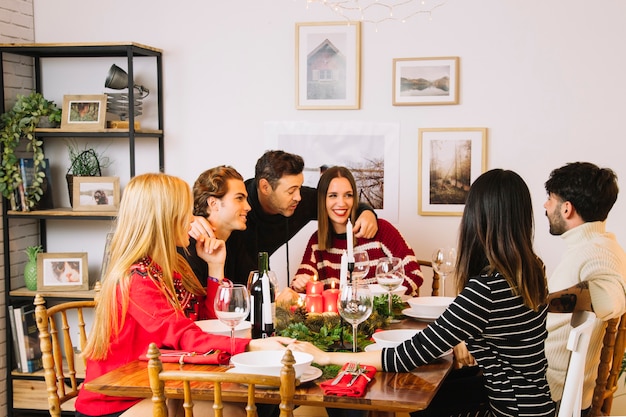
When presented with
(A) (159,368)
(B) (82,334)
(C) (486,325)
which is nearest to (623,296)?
(C) (486,325)

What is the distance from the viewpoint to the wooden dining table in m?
1.95

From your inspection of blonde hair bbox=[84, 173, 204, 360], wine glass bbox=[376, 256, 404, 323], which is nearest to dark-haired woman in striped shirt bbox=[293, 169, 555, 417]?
blonde hair bbox=[84, 173, 204, 360]

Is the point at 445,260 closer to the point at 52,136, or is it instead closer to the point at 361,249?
the point at 361,249

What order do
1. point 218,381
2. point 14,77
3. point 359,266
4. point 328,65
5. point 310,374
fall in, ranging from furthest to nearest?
point 14,77
point 328,65
point 359,266
point 310,374
point 218,381

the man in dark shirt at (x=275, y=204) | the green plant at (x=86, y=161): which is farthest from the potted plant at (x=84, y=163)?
the man in dark shirt at (x=275, y=204)

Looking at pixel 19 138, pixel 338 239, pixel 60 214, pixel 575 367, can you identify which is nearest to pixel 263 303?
pixel 575 367

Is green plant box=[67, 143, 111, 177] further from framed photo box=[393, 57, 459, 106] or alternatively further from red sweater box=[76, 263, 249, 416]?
red sweater box=[76, 263, 249, 416]

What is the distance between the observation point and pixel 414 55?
4320 millimetres

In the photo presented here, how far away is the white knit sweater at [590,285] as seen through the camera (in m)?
2.68

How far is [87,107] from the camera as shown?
4.38 metres

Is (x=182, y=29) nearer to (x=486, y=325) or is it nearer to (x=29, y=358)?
(x=29, y=358)

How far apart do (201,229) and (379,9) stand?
6.08 ft

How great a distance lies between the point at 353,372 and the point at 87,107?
2.85 meters

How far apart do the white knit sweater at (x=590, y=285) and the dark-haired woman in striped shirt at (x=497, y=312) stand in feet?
1.51
